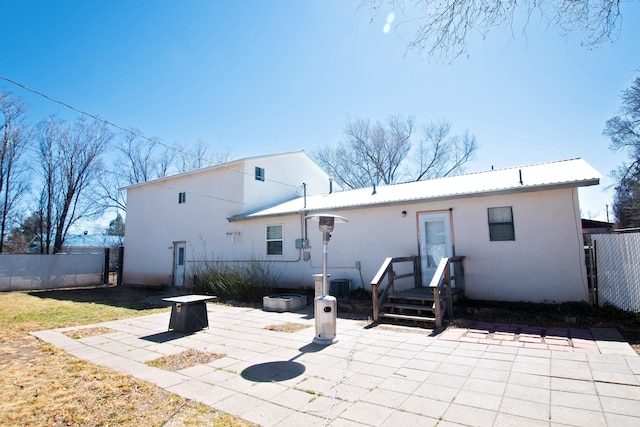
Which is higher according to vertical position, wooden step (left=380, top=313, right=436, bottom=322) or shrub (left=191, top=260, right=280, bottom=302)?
shrub (left=191, top=260, right=280, bottom=302)

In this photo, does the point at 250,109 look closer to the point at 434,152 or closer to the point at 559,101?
the point at 559,101

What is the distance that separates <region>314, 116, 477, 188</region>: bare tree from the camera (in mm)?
25266

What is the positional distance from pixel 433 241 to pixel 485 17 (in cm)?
634

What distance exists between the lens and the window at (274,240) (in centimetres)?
1244

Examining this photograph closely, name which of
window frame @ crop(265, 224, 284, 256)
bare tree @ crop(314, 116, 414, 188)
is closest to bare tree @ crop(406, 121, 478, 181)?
bare tree @ crop(314, 116, 414, 188)

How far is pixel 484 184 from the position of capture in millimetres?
9055

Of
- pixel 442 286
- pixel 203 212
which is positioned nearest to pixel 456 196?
pixel 442 286

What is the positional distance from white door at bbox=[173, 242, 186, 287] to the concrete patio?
8947mm

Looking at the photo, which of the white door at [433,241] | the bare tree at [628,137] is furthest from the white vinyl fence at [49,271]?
the bare tree at [628,137]

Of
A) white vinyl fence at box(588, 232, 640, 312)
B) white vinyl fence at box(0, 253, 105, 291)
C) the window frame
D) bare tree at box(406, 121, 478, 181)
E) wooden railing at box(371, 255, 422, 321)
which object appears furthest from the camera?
bare tree at box(406, 121, 478, 181)

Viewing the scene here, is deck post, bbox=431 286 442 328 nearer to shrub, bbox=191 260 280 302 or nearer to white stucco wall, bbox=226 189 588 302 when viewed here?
white stucco wall, bbox=226 189 588 302

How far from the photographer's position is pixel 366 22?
13.1ft

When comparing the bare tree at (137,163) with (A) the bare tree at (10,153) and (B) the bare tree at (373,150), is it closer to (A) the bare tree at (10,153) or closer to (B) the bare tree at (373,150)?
(A) the bare tree at (10,153)

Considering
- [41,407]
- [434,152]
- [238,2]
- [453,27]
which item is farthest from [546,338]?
[434,152]
